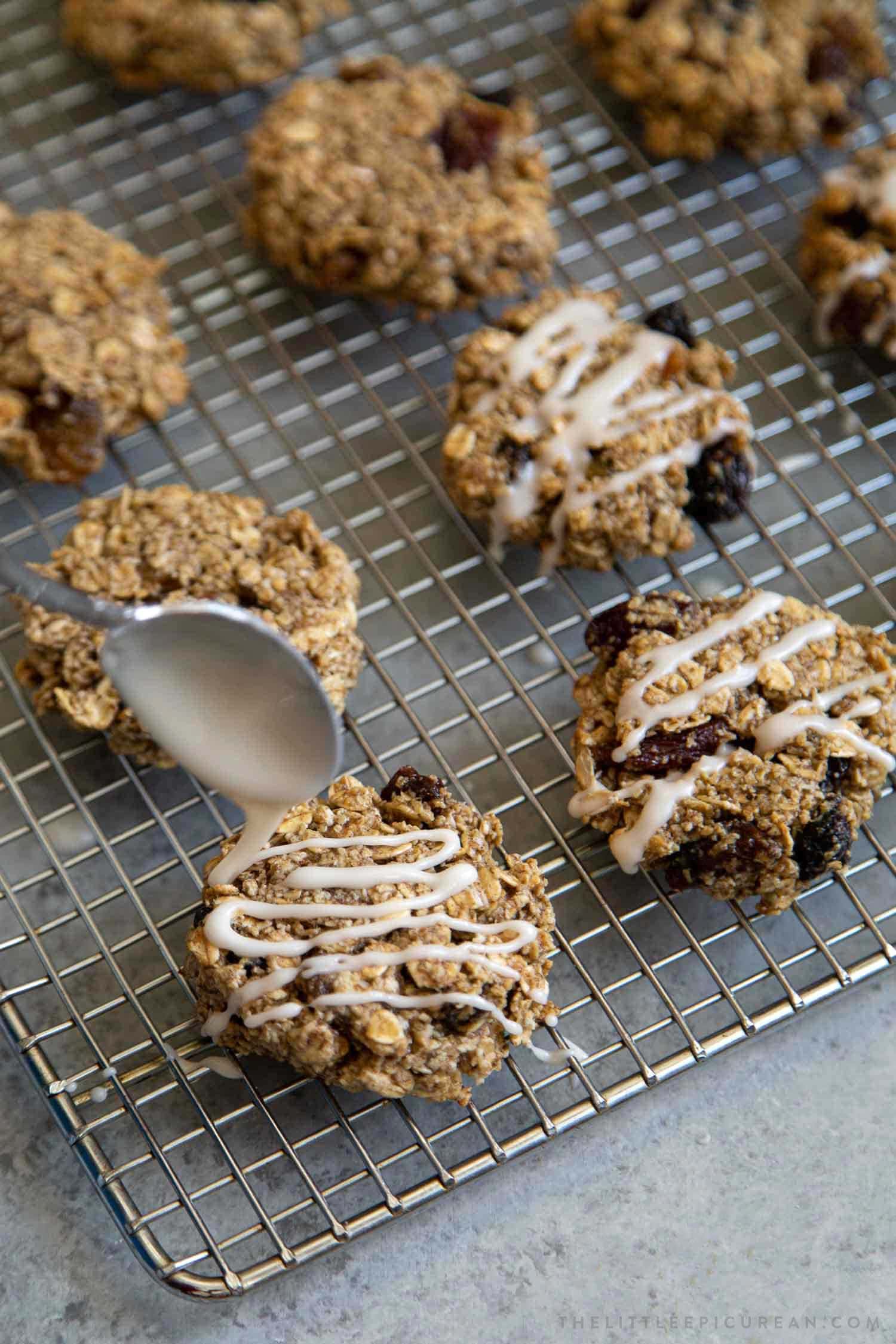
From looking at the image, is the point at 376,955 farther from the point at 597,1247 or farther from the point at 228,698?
the point at 597,1247

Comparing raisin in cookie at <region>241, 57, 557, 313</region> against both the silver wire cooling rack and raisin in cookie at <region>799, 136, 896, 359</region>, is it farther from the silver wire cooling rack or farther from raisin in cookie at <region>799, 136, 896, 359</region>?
raisin in cookie at <region>799, 136, 896, 359</region>

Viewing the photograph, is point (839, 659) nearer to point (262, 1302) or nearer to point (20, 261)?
point (262, 1302)

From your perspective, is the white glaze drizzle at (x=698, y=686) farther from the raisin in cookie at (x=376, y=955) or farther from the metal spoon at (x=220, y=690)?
the metal spoon at (x=220, y=690)

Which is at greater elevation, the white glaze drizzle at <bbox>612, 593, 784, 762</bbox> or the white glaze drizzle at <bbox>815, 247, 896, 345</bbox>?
the white glaze drizzle at <bbox>815, 247, 896, 345</bbox>

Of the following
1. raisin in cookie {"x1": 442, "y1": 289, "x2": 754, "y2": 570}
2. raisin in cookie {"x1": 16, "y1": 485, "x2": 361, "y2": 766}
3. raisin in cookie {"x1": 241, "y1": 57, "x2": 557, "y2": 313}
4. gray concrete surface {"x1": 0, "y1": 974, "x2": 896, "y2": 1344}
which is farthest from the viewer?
raisin in cookie {"x1": 241, "y1": 57, "x2": 557, "y2": 313}

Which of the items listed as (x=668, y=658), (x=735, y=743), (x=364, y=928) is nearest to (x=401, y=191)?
(x=668, y=658)

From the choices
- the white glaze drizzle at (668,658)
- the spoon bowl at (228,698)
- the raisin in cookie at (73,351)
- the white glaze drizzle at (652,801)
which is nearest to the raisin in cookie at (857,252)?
the white glaze drizzle at (668,658)

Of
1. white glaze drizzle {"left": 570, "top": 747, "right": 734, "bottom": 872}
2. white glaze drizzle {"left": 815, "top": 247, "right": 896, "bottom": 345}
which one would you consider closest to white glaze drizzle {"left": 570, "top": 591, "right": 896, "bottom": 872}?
white glaze drizzle {"left": 570, "top": 747, "right": 734, "bottom": 872}
